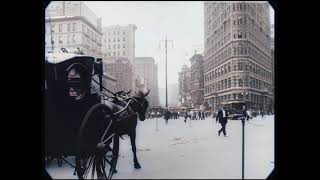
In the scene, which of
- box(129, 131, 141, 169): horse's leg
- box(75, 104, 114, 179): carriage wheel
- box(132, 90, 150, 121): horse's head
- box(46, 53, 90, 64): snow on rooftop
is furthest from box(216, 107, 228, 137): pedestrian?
box(46, 53, 90, 64): snow on rooftop

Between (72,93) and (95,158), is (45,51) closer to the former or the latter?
(72,93)

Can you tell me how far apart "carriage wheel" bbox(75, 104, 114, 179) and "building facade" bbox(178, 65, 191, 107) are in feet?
4.23

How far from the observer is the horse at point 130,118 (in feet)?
16.1

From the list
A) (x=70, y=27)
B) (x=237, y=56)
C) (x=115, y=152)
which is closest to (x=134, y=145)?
(x=115, y=152)

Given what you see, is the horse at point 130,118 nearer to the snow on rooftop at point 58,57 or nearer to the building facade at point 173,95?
the building facade at point 173,95

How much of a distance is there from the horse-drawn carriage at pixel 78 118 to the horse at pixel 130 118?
0.12ft

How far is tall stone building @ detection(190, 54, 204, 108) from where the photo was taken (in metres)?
5.41

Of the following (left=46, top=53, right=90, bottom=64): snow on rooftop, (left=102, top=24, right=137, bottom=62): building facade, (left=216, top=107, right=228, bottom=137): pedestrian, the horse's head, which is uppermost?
(left=102, top=24, right=137, bottom=62): building facade

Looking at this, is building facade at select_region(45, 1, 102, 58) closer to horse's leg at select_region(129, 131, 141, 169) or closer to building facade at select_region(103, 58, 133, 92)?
building facade at select_region(103, 58, 133, 92)

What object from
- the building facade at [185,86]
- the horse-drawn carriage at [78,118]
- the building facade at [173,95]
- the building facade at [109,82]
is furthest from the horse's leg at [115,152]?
the building facade at [185,86]

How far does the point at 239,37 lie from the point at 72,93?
2.76 meters
